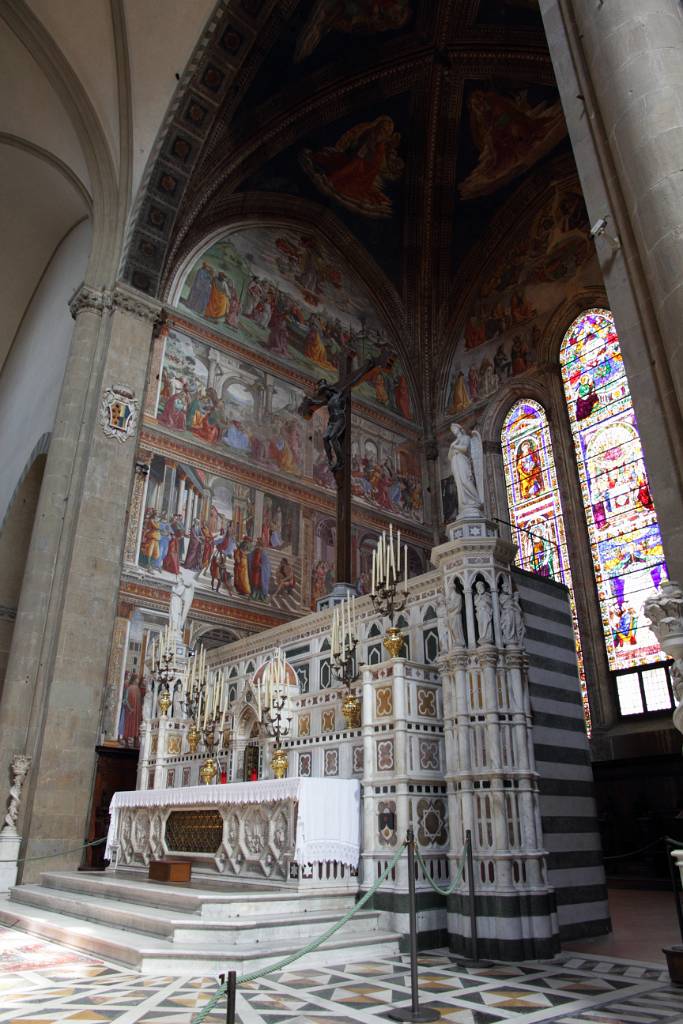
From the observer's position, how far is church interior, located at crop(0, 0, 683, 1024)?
5.55m

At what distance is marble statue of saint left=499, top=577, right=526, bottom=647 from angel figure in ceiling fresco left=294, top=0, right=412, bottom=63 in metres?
Answer: 13.7

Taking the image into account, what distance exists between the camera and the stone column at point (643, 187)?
189 inches

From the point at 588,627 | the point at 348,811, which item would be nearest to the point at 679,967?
the point at 348,811

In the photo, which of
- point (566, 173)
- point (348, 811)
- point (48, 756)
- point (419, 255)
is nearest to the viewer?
point (348, 811)

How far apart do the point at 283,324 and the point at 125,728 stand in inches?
407

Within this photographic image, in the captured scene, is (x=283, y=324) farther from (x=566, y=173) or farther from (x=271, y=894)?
(x=271, y=894)

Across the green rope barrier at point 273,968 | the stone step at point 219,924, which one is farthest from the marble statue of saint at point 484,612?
the green rope barrier at point 273,968

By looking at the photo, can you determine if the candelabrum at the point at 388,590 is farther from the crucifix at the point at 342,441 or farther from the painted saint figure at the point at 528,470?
the painted saint figure at the point at 528,470

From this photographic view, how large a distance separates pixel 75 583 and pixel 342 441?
16.6 ft

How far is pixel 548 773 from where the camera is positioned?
25.7ft

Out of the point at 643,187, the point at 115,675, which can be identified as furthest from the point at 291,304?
the point at 643,187

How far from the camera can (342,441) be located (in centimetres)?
1149

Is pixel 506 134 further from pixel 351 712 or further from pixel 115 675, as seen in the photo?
pixel 351 712

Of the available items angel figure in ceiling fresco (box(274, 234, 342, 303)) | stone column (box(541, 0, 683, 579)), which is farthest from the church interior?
angel figure in ceiling fresco (box(274, 234, 342, 303))
